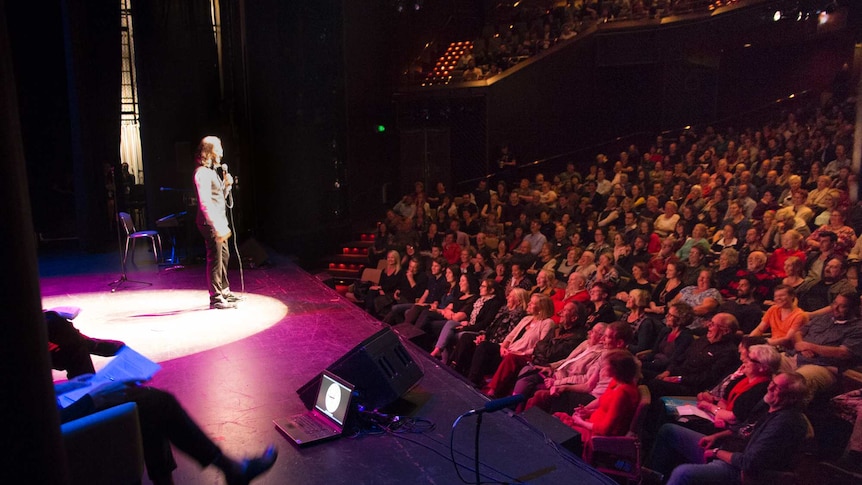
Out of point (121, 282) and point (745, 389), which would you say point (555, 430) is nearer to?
point (745, 389)

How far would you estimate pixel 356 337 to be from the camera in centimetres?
452

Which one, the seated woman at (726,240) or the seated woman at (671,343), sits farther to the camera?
the seated woman at (726,240)

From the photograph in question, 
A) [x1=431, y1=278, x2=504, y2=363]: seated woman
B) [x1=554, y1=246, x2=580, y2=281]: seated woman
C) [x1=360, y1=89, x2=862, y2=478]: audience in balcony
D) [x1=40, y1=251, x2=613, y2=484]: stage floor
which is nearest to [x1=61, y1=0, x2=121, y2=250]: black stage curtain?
[x1=40, y1=251, x2=613, y2=484]: stage floor

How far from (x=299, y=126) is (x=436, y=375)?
6098 mm

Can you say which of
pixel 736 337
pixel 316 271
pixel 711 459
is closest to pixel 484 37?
pixel 316 271

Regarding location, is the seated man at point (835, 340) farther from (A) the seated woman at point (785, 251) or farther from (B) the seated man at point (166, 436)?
(B) the seated man at point (166, 436)

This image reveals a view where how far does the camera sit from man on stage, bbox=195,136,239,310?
4.99 meters

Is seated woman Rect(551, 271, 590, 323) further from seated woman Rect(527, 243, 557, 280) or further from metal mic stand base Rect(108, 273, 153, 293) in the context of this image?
metal mic stand base Rect(108, 273, 153, 293)

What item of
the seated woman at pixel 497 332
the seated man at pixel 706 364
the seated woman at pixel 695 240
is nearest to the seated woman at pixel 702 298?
the seated man at pixel 706 364

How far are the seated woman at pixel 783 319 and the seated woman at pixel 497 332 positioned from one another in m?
1.62

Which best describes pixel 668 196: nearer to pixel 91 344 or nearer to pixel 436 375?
pixel 436 375

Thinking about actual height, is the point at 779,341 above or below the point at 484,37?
below

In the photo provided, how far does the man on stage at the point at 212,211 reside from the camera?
4.99 meters

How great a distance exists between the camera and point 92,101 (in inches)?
319
